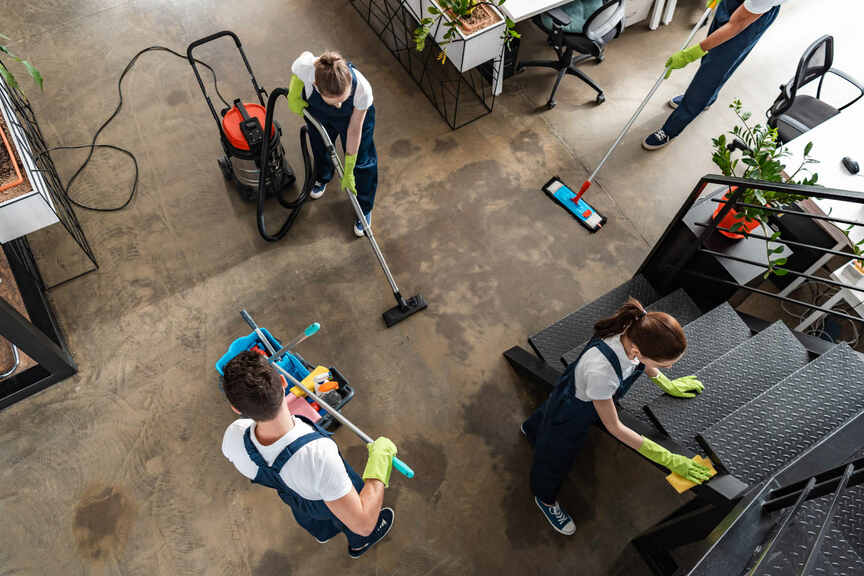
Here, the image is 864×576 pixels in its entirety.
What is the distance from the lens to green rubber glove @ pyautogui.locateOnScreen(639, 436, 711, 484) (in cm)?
207

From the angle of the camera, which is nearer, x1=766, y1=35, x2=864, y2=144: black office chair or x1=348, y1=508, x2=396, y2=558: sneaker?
x1=348, y1=508, x2=396, y2=558: sneaker

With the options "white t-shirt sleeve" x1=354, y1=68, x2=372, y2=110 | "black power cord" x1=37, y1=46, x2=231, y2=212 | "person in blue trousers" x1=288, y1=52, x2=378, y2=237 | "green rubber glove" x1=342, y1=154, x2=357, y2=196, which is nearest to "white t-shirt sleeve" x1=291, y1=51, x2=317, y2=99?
"person in blue trousers" x1=288, y1=52, x2=378, y2=237

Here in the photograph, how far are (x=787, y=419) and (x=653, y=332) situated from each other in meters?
0.75

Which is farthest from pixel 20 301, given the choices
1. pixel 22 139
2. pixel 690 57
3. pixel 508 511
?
pixel 690 57

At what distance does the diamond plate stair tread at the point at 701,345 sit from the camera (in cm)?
252

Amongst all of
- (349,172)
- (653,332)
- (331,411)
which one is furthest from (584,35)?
(331,411)

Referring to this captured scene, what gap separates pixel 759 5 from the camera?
9.82 feet

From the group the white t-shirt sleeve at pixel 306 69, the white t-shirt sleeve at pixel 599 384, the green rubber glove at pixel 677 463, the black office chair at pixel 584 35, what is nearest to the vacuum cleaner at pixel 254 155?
the white t-shirt sleeve at pixel 306 69

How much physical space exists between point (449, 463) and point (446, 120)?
2425 mm

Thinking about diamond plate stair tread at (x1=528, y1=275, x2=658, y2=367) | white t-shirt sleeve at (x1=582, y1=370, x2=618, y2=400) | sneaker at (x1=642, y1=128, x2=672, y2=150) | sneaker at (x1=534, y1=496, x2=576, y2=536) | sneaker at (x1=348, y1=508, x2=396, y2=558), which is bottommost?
sneaker at (x1=348, y1=508, x2=396, y2=558)

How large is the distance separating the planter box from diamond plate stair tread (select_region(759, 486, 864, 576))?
10.8 feet

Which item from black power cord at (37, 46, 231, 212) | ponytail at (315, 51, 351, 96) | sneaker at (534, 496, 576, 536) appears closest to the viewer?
ponytail at (315, 51, 351, 96)

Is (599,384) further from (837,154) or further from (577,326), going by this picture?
(837,154)

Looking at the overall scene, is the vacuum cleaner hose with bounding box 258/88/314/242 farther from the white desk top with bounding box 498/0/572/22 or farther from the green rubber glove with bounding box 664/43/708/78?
the green rubber glove with bounding box 664/43/708/78
